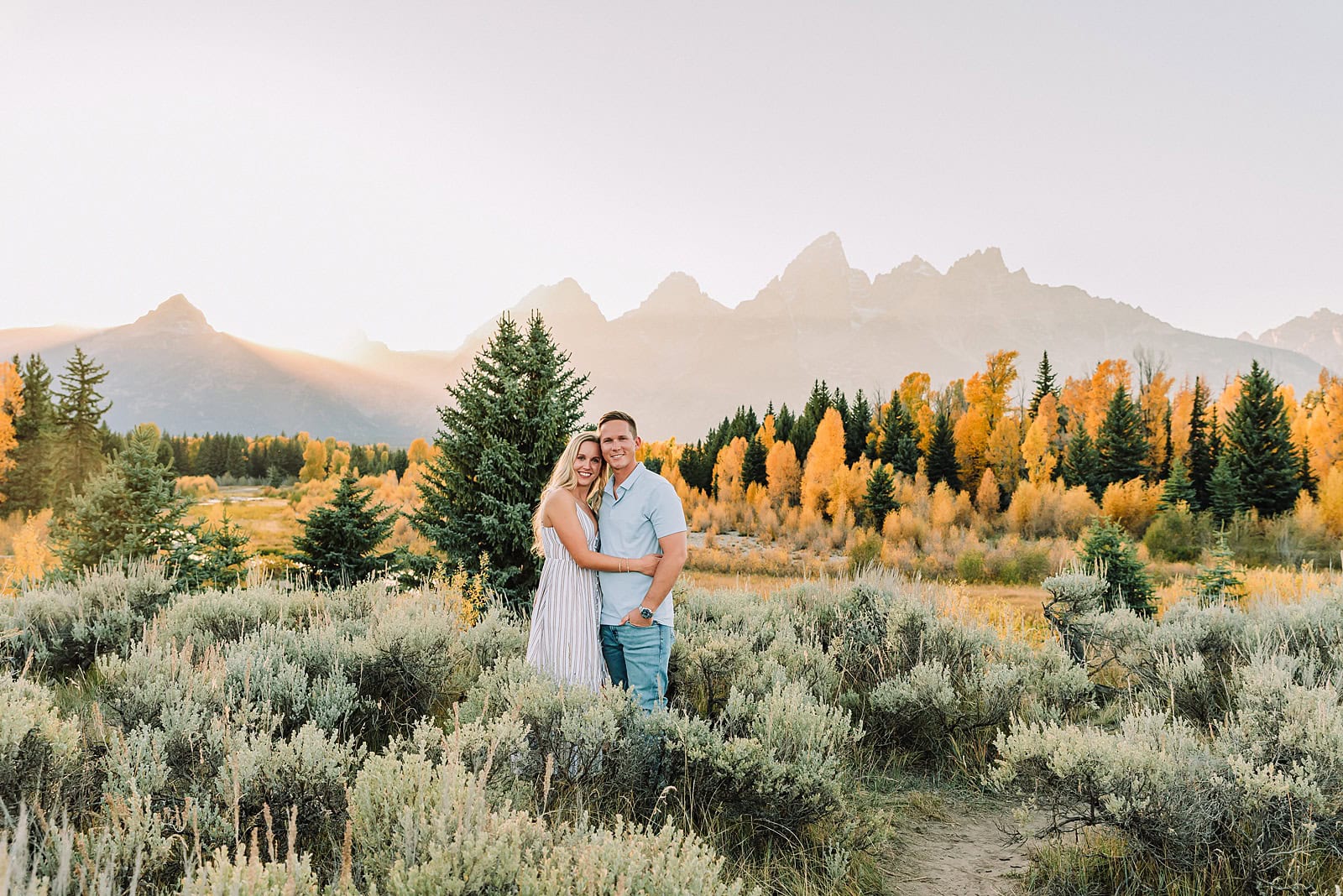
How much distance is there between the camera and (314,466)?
59.5 m

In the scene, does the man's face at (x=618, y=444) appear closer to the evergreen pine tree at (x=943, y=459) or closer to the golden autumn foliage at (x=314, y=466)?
the evergreen pine tree at (x=943, y=459)

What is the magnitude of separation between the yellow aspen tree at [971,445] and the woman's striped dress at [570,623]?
40.9m

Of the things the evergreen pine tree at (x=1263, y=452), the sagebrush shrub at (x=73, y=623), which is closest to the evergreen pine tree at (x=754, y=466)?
the evergreen pine tree at (x=1263, y=452)

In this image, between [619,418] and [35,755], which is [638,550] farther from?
[35,755]

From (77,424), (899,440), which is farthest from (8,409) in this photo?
(899,440)

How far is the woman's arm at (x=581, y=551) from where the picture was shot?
12.5 ft

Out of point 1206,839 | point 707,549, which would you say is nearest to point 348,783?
point 1206,839

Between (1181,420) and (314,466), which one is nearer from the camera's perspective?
(1181,420)

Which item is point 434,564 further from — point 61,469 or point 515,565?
point 61,469

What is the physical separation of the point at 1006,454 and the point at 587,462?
4010 cm

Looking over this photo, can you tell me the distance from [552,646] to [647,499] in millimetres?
1062

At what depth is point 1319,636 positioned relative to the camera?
5.89m

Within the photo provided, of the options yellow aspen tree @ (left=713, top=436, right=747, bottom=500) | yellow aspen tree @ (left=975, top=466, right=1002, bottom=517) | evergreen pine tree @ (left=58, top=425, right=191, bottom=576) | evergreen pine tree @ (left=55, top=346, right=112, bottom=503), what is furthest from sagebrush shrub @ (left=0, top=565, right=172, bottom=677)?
yellow aspen tree @ (left=713, top=436, right=747, bottom=500)

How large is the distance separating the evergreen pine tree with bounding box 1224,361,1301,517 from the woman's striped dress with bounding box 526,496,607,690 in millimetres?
38217
